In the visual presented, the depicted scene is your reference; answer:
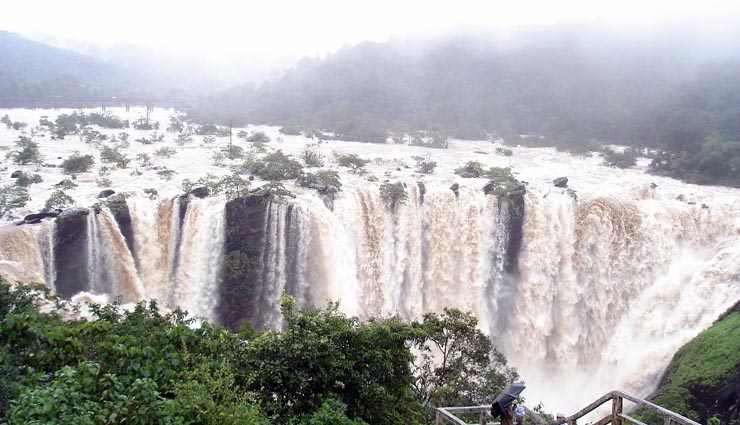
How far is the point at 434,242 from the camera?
2025cm

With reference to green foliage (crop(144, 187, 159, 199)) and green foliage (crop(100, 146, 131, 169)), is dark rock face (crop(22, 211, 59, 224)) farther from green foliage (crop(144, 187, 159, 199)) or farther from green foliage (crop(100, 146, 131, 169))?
green foliage (crop(100, 146, 131, 169))

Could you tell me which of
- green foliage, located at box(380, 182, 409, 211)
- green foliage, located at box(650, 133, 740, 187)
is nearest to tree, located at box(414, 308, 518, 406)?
green foliage, located at box(380, 182, 409, 211)

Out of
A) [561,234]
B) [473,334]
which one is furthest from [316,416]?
[561,234]

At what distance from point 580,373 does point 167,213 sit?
14.8 m

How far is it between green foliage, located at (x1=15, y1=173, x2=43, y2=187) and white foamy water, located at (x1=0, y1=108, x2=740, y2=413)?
11.8 inches

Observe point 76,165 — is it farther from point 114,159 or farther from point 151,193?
point 151,193

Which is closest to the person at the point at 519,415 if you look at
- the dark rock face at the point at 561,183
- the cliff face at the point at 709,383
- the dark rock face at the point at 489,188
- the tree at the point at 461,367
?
the tree at the point at 461,367

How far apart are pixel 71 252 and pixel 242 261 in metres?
4.93

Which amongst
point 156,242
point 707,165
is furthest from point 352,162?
point 707,165

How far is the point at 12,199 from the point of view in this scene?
1608cm

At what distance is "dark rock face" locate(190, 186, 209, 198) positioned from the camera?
18.4 metres

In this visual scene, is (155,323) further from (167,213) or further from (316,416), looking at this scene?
(167,213)

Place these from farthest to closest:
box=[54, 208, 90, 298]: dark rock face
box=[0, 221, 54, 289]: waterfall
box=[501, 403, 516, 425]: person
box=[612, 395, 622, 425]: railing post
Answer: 1. box=[54, 208, 90, 298]: dark rock face
2. box=[0, 221, 54, 289]: waterfall
3. box=[612, 395, 622, 425]: railing post
4. box=[501, 403, 516, 425]: person

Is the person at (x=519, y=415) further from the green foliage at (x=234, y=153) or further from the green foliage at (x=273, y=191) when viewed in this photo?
the green foliage at (x=234, y=153)
